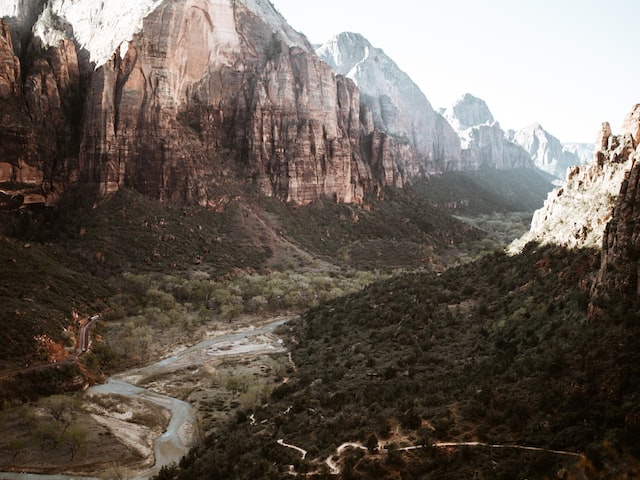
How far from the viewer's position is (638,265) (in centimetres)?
2567

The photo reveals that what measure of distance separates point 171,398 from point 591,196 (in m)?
35.8

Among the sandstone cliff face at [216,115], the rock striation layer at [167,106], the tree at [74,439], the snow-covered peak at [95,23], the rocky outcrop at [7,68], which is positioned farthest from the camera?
the snow-covered peak at [95,23]

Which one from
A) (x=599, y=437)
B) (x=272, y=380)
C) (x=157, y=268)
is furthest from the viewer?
(x=157, y=268)

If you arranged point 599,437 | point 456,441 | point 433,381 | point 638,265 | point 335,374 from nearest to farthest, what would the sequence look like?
point 599,437, point 456,441, point 638,265, point 433,381, point 335,374

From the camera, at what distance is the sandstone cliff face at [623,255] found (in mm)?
25766

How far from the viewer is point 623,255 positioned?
26672mm

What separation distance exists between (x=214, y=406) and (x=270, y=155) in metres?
70.9

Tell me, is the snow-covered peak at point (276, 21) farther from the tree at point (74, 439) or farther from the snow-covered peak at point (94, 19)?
the tree at point (74, 439)

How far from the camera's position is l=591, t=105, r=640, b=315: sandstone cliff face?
25766 millimetres

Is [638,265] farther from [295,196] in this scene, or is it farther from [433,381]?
[295,196]

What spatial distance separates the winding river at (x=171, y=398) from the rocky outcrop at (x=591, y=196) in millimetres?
28980

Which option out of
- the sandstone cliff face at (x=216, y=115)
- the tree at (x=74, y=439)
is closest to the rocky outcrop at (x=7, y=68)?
the sandstone cliff face at (x=216, y=115)

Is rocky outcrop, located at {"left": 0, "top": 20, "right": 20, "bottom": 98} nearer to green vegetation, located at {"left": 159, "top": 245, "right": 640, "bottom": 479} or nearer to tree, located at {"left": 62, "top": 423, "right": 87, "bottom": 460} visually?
green vegetation, located at {"left": 159, "top": 245, "right": 640, "bottom": 479}

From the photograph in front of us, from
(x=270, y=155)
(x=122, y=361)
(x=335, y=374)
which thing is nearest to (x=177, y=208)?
(x=270, y=155)
